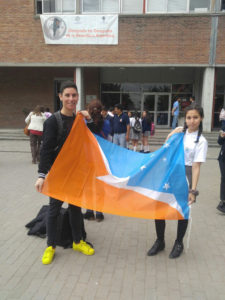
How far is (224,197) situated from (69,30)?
13186mm

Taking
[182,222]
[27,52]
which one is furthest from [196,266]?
[27,52]

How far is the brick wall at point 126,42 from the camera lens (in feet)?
46.4

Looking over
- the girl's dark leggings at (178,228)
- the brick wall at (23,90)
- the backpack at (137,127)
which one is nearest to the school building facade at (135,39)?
the brick wall at (23,90)

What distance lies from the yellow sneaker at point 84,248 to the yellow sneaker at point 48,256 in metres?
0.33

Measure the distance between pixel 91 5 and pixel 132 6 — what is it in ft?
7.71

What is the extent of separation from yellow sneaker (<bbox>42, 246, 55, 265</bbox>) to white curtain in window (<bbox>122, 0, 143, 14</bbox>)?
48.0 feet

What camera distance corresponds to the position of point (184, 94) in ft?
59.7

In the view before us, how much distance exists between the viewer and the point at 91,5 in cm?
1500

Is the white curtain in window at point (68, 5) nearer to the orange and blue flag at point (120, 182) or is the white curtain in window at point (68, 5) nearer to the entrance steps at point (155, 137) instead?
the entrance steps at point (155, 137)

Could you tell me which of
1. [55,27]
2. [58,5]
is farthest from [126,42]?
[58,5]

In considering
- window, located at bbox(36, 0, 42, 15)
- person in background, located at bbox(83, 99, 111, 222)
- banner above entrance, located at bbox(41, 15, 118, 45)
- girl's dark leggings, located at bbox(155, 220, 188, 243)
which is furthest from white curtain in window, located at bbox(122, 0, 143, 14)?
girl's dark leggings, located at bbox(155, 220, 188, 243)

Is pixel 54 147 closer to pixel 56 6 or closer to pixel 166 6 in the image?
pixel 166 6

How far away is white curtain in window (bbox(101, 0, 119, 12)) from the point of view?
14898mm

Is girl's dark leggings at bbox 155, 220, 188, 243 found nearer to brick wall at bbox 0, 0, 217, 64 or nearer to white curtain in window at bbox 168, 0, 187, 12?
brick wall at bbox 0, 0, 217, 64
